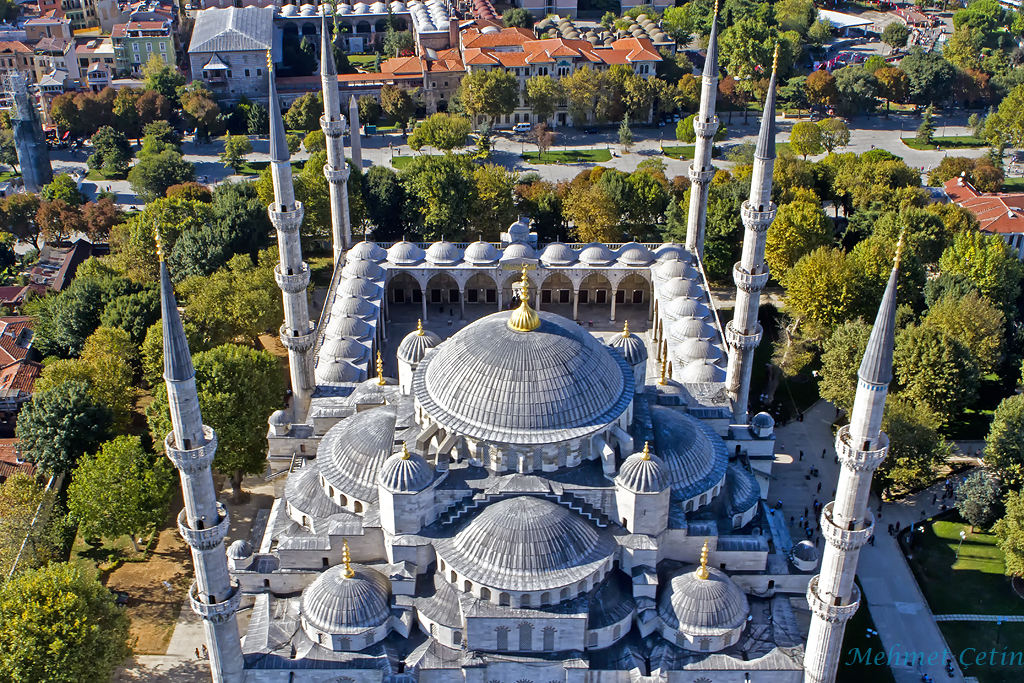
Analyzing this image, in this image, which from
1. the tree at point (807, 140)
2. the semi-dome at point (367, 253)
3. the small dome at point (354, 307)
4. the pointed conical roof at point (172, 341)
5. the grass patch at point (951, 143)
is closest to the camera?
the pointed conical roof at point (172, 341)

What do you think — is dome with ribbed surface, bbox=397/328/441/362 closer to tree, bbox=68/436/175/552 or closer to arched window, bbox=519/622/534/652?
tree, bbox=68/436/175/552

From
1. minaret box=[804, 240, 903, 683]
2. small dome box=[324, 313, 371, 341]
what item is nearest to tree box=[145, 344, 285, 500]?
small dome box=[324, 313, 371, 341]

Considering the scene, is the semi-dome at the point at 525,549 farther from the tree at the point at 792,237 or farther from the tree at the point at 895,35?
the tree at the point at 895,35

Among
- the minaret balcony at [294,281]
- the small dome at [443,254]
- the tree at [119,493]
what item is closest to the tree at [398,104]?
the small dome at [443,254]

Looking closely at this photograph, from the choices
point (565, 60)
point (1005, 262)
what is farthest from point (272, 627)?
point (565, 60)

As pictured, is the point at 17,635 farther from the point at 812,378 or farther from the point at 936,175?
the point at 936,175

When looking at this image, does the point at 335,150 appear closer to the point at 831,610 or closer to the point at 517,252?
the point at 517,252

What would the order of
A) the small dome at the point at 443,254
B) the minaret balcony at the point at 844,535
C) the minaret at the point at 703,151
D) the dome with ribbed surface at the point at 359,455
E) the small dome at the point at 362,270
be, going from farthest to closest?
the small dome at the point at 443,254
the small dome at the point at 362,270
the minaret at the point at 703,151
the dome with ribbed surface at the point at 359,455
the minaret balcony at the point at 844,535

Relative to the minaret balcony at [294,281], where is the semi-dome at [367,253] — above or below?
below
